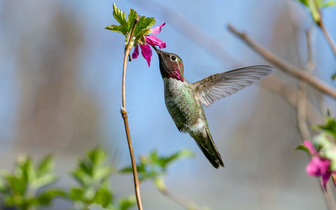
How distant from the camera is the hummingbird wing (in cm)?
165

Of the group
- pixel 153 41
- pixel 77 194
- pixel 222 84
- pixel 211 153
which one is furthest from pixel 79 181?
pixel 153 41

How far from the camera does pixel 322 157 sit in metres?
0.86

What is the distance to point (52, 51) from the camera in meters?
7.71

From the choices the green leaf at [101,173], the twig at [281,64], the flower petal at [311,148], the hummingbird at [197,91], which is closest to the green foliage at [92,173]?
the green leaf at [101,173]

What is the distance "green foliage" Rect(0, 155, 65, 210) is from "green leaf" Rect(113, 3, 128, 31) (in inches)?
36.0

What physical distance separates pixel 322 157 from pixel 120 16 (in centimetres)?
59

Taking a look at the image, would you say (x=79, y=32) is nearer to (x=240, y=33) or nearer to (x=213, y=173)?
(x=213, y=173)

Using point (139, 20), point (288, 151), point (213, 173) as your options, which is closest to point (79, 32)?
point (213, 173)

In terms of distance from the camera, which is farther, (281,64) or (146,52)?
(281,64)

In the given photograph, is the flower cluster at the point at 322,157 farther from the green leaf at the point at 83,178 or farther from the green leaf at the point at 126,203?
the green leaf at the point at 83,178

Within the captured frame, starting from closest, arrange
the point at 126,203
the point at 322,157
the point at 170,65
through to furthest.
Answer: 1. the point at 322,157
2. the point at 170,65
3. the point at 126,203

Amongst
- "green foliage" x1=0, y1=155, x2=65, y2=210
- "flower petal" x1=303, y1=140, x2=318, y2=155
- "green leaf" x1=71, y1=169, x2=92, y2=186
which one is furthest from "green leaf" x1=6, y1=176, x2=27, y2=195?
"flower petal" x1=303, y1=140, x2=318, y2=155

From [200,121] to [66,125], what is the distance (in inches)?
243

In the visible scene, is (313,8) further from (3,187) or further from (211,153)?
(3,187)
